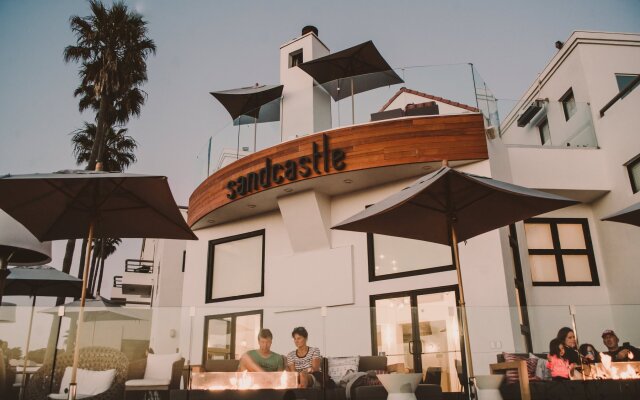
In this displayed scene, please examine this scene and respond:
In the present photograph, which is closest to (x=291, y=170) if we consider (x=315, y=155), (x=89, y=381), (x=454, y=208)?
(x=315, y=155)

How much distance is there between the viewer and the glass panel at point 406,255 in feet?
29.8

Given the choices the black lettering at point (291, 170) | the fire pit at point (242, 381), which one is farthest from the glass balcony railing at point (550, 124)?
the fire pit at point (242, 381)

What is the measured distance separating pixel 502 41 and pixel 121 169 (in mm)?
24802

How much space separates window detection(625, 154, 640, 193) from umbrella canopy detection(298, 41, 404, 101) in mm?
5210

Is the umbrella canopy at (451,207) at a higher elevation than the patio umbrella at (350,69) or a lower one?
lower

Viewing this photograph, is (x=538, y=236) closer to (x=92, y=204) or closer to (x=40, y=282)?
(x=92, y=204)

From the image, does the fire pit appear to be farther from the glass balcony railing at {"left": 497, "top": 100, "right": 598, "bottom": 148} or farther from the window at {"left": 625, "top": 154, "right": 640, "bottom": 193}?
the window at {"left": 625, "top": 154, "right": 640, "bottom": 193}

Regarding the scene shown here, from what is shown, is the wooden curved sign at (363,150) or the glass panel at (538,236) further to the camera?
the glass panel at (538,236)

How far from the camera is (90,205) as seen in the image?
5.40m

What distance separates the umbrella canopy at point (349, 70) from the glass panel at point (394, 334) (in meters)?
5.81

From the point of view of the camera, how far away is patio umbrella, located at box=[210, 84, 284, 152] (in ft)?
37.0

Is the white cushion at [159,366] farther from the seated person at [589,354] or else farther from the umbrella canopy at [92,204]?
the seated person at [589,354]

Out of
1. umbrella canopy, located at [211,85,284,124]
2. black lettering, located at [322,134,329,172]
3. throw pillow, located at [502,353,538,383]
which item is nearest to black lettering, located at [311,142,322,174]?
black lettering, located at [322,134,329,172]

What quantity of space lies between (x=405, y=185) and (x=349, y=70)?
3233 mm
